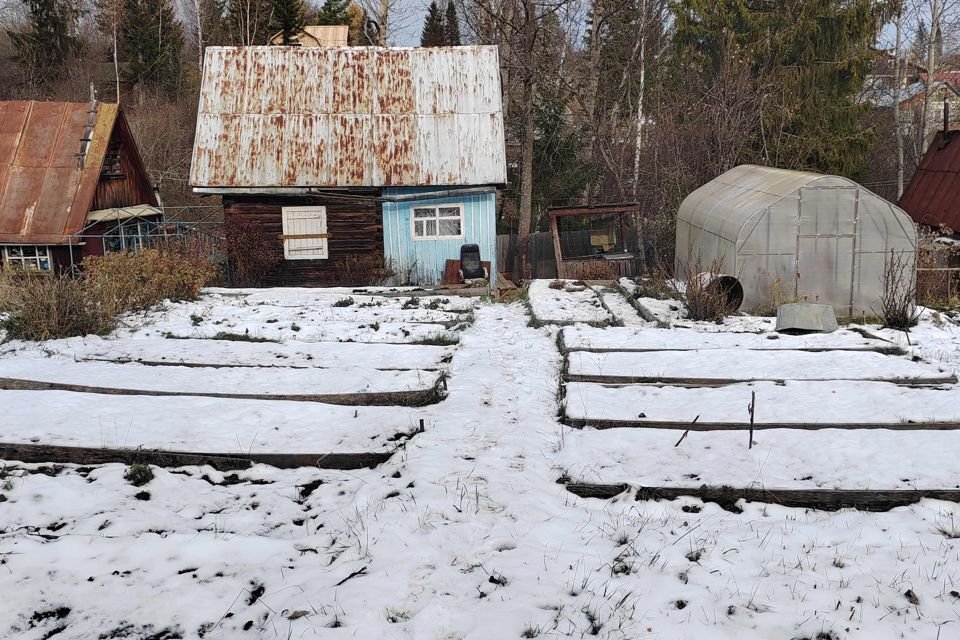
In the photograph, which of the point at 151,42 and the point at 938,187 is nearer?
the point at 938,187

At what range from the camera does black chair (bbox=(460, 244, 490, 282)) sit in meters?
18.7

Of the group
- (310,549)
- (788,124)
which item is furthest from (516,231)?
(310,549)

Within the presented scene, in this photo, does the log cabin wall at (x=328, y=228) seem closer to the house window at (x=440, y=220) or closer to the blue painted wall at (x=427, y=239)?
the blue painted wall at (x=427, y=239)

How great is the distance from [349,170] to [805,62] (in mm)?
18131

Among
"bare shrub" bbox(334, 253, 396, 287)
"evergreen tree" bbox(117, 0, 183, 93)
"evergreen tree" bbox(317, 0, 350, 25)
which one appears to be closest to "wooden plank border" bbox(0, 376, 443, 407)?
"bare shrub" bbox(334, 253, 396, 287)

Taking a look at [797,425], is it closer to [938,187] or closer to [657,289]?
[657,289]

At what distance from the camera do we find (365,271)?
1938cm

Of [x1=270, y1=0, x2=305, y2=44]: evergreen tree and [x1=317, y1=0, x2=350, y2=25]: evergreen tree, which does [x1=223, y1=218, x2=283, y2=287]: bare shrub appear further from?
[x1=317, y1=0, x2=350, y2=25]: evergreen tree

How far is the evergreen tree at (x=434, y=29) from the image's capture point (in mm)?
46469

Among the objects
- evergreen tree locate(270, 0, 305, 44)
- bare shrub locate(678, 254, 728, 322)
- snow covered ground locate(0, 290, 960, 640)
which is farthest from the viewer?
evergreen tree locate(270, 0, 305, 44)

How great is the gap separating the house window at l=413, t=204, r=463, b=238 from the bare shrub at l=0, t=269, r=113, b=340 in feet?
30.7

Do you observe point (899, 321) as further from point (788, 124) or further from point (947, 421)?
point (788, 124)

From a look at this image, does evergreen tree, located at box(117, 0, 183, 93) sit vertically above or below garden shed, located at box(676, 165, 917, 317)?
above

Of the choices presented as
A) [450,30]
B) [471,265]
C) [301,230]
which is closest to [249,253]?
[301,230]
